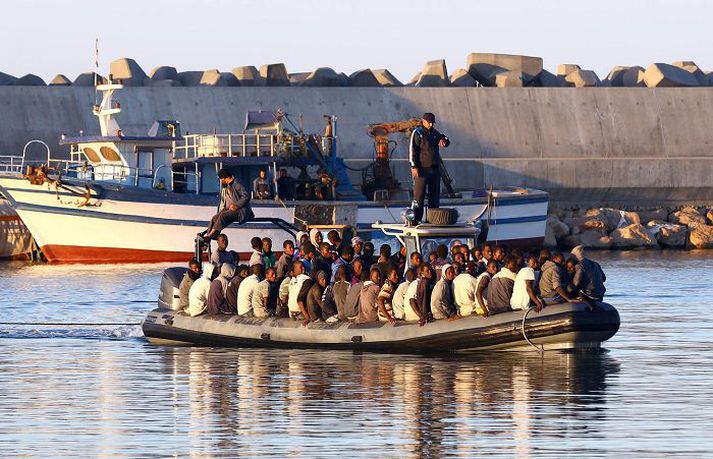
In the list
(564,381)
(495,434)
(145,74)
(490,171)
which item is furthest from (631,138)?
(495,434)

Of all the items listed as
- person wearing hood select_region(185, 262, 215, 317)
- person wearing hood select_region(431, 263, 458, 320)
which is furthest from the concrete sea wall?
person wearing hood select_region(431, 263, 458, 320)

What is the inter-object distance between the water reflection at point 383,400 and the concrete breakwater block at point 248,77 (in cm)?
3743

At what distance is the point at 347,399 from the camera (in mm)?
21375

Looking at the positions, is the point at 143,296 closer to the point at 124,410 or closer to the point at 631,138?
the point at 124,410

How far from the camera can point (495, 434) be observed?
1869cm

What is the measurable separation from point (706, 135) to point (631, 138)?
9.07ft

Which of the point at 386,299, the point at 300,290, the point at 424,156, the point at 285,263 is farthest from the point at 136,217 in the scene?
the point at 386,299

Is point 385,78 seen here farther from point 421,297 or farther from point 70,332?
point 421,297

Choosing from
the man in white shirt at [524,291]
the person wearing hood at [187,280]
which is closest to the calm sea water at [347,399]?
the man in white shirt at [524,291]

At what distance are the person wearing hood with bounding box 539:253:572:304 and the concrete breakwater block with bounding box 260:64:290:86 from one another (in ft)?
131

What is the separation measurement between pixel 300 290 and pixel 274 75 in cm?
3847

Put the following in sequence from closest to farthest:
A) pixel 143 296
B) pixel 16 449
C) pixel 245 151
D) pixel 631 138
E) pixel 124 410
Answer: pixel 16 449, pixel 124 410, pixel 143 296, pixel 245 151, pixel 631 138

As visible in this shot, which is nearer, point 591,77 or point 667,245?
point 667,245

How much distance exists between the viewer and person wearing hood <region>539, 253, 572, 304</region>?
25.0 metres
